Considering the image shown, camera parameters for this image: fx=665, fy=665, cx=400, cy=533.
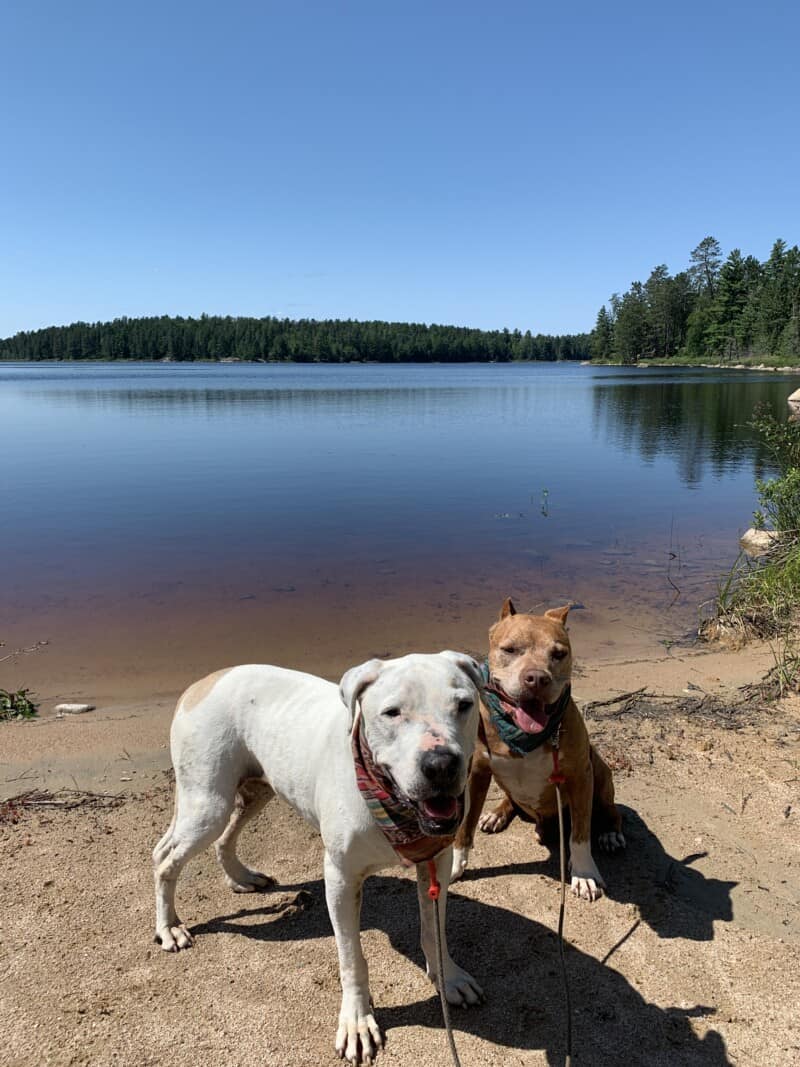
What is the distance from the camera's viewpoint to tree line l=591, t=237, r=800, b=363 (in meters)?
85.9

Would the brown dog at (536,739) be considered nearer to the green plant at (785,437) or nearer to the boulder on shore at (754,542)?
the green plant at (785,437)

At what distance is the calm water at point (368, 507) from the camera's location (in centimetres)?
1159

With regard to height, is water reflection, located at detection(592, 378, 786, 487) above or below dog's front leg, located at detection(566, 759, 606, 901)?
above

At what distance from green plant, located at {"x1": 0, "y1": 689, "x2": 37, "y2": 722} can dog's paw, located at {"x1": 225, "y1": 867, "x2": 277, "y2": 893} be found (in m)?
3.82

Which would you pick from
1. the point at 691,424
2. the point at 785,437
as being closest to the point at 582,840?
the point at 785,437

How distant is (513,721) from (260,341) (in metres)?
180

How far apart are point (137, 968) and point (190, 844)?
25.2 inches

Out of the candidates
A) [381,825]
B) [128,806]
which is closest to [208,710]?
[381,825]

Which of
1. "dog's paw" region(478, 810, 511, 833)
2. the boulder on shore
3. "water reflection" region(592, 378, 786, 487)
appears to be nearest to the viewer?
"dog's paw" region(478, 810, 511, 833)

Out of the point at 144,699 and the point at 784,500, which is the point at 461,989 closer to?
the point at 144,699

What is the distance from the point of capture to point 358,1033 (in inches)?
119

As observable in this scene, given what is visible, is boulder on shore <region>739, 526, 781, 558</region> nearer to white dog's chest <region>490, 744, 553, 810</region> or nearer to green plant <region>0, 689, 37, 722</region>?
white dog's chest <region>490, 744, 553, 810</region>

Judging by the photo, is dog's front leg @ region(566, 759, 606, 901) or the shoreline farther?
the shoreline

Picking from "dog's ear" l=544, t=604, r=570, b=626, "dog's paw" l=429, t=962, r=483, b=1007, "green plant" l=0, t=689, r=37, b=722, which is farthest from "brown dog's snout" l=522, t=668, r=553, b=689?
"green plant" l=0, t=689, r=37, b=722
